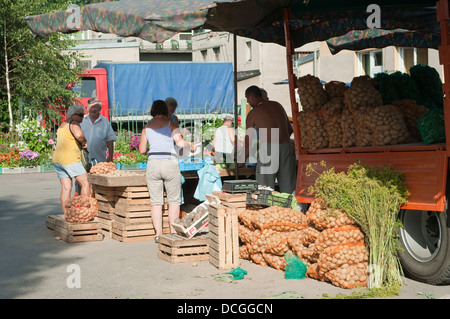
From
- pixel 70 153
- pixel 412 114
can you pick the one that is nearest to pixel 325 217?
pixel 412 114

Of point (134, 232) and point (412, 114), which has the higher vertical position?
point (412, 114)

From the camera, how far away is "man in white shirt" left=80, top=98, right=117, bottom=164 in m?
11.5

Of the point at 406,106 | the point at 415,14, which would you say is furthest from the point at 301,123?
the point at 415,14

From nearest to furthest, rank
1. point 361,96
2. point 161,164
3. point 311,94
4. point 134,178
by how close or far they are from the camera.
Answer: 1. point 361,96
2. point 311,94
3. point 161,164
4. point 134,178

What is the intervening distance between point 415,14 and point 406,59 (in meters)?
17.7

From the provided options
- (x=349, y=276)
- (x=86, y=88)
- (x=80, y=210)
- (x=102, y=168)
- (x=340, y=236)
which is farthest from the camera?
(x=86, y=88)

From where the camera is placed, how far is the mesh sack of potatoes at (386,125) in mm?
7727

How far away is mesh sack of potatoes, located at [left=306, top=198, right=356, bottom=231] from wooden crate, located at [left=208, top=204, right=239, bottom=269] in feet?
3.00

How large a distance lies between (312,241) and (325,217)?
41 cm

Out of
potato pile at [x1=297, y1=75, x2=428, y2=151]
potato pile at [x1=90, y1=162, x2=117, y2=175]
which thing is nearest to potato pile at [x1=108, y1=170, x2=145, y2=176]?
potato pile at [x1=90, y1=162, x2=117, y2=175]

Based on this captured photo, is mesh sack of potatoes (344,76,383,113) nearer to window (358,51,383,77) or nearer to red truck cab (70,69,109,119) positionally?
red truck cab (70,69,109,119)

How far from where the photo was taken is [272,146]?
1027 cm

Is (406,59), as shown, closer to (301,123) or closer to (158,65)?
(158,65)

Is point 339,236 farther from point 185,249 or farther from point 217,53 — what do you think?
point 217,53
